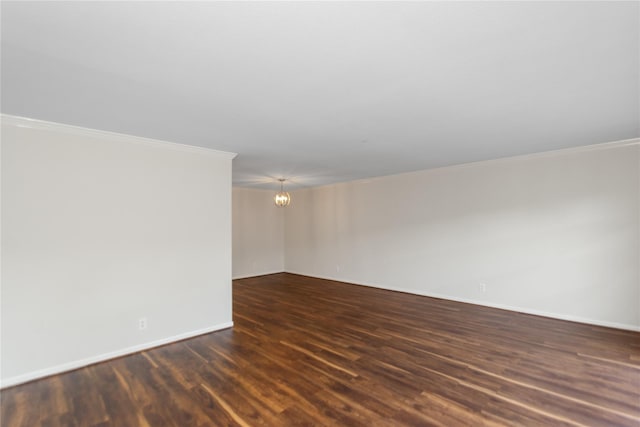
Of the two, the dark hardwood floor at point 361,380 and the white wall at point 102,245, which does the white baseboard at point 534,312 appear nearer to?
the dark hardwood floor at point 361,380

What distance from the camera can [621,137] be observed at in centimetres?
355

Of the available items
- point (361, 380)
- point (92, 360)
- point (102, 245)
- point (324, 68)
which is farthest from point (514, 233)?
point (92, 360)

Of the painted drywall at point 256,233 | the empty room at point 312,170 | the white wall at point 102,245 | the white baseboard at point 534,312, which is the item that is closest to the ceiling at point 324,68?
the empty room at point 312,170

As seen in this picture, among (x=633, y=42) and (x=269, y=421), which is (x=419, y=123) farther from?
(x=269, y=421)

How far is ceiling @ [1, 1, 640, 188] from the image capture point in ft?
4.55

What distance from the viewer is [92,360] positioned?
2938 millimetres

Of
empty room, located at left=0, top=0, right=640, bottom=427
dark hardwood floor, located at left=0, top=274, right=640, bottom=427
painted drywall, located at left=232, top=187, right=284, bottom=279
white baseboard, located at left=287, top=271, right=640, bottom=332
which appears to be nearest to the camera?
empty room, located at left=0, top=0, right=640, bottom=427

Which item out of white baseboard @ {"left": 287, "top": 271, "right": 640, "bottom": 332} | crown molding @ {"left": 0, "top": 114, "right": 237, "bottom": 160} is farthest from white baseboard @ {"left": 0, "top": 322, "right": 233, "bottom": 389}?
white baseboard @ {"left": 287, "top": 271, "right": 640, "bottom": 332}

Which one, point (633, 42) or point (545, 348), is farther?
point (545, 348)

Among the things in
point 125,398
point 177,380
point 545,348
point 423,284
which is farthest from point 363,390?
point 423,284

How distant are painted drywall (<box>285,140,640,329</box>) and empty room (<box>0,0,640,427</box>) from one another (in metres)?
0.03

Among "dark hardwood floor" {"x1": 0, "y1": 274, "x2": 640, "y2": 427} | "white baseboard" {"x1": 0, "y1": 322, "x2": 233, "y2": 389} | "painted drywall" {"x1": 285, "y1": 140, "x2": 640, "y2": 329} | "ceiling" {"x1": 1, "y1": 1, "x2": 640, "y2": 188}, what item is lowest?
"dark hardwood floor" {"x1": 0, "y1": 274, "x2": 640, "y2": 427}

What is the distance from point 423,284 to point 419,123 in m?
3.60

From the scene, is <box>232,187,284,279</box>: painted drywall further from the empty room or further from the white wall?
the white wall
